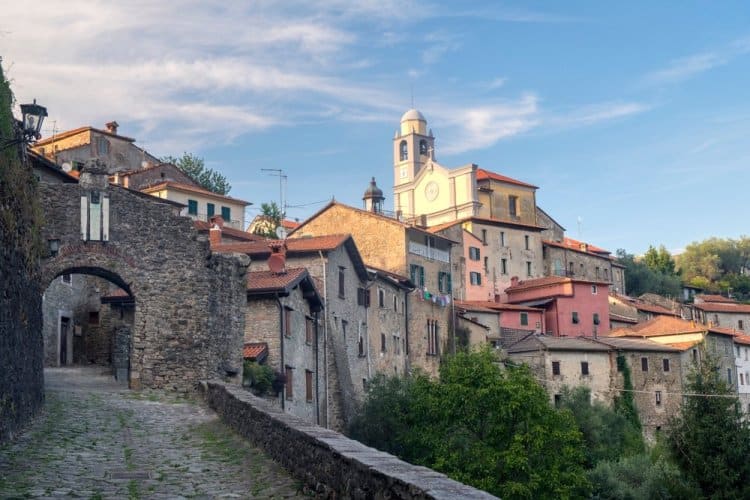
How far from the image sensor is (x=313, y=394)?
132 ft

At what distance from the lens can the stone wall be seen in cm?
781

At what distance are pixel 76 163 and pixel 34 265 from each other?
147 ft

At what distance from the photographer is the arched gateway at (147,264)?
25047mm

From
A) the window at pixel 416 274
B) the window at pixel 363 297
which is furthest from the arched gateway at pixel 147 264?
the window at pixel 416 274

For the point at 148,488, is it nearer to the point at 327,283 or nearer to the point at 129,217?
the point at 129,217

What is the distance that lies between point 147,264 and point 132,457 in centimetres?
1130

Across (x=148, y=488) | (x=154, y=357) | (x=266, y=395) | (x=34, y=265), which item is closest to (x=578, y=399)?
(x=266, y=395)

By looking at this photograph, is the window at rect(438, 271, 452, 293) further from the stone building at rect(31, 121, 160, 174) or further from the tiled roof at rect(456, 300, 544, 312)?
the stone building at rect(31, 121, 160, 174)

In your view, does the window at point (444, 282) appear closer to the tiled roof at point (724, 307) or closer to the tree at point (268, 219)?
the tree at point (268, 219)

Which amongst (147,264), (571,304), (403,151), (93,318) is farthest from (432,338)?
(403,151)

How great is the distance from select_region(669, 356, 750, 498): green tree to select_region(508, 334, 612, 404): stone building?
24.2m

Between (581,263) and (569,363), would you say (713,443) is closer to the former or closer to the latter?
(569,363)

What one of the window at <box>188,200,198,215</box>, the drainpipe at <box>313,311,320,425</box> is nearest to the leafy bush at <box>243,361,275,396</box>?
the drainpipe at <box>313,311,320,425</box>

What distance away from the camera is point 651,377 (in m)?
67.1
